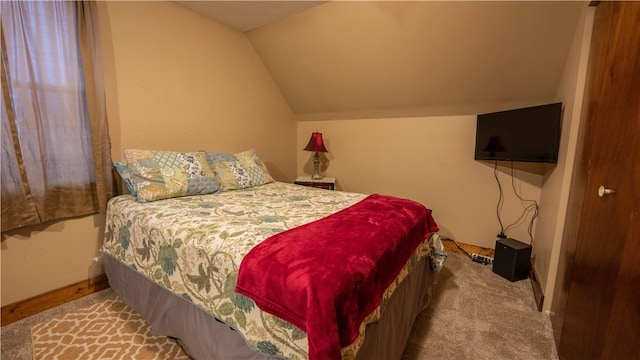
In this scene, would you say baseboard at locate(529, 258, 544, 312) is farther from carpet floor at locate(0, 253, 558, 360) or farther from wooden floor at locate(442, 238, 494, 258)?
wooden floor at locate(442, 238, 494, 258)

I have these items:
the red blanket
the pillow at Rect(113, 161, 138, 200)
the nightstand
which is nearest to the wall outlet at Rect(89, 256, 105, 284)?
the pillow at Rect(113, 161, 138, 200)

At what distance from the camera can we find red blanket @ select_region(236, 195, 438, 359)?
82cm

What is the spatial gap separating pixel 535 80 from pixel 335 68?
73.2 inches

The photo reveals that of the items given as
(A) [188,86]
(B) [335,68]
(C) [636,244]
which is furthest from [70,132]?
(C) [636,244]

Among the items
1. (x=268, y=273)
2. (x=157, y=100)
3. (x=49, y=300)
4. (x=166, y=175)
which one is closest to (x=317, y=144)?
(x=157, y=100)

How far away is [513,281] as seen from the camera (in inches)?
88.3

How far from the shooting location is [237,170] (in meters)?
2.47

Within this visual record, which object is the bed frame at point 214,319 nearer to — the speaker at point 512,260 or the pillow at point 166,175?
the pillow at point 166,175

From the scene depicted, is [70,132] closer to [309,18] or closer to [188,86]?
[188,86]

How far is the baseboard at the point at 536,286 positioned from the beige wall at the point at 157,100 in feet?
9.96

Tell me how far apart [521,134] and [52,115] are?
348 centimetres

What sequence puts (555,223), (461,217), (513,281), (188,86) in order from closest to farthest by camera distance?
1. (555,223)
2. (513,281)
3. (188,86)
4. (461,217)

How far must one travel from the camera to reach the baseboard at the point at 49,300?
1.72 metres

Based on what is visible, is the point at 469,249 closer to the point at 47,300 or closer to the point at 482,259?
the point at 482,259
